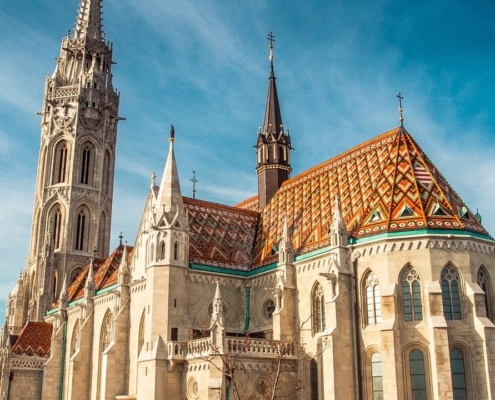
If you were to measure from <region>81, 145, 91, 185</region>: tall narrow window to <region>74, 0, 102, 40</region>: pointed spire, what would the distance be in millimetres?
12589

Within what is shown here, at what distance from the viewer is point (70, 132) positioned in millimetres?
63094

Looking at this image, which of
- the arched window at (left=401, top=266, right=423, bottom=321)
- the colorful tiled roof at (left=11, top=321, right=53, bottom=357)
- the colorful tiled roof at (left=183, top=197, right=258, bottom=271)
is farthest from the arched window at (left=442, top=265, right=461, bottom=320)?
the colorful tiled roof at (left=11, top=321, right=53, bottom=357)

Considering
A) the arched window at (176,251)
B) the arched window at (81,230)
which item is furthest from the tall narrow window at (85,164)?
the arched window at (176,251)

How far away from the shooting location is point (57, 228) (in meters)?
61.7

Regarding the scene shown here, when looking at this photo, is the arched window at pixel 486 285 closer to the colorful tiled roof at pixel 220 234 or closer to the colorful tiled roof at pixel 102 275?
the colorful tiled roof at pixel 220 234

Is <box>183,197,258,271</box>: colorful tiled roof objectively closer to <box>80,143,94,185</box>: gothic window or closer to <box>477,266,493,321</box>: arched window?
<box>477,266,493,321</box>: arched window

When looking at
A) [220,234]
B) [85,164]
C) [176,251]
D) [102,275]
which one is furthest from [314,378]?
[85,164]

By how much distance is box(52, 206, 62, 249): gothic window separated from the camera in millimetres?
61156

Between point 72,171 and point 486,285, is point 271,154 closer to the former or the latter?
point 486,285

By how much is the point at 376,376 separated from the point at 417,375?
191 centimetres

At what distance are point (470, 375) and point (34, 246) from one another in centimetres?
4512

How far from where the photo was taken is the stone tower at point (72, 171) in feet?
197

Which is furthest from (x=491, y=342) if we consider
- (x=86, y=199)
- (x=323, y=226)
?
(x=86, y=199)

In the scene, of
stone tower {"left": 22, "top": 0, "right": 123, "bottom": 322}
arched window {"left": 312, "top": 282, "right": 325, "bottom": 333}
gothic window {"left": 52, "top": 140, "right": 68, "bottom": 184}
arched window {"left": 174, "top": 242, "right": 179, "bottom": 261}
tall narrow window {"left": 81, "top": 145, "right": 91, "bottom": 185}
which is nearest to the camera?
arched window {"left": 312, "top": 282, "right": 325, "bottom": 333}
